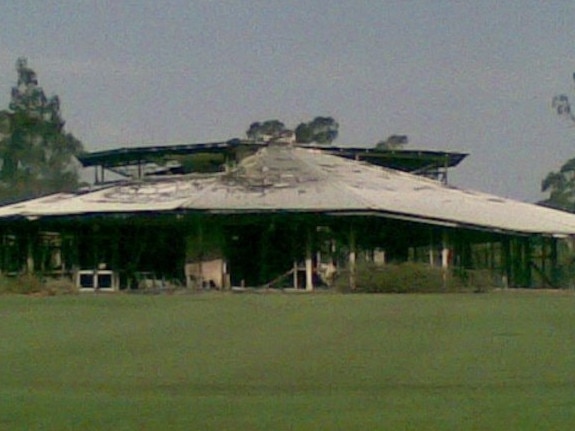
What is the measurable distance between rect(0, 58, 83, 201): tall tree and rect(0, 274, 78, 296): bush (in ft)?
143

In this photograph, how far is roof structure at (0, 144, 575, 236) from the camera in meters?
36.0

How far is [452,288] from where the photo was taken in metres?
33.5

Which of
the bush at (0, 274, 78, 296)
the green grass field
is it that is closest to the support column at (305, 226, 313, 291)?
the bush at (0, 274, 78, 296)

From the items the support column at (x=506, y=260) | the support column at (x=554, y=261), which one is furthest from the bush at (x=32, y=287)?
the support column at (x=554, y=261)

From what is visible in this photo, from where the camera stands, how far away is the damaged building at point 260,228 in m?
36.5

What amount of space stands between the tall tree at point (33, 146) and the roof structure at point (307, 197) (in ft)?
126

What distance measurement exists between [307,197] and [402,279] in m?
5.67

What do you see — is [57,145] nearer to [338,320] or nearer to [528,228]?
[528,228]

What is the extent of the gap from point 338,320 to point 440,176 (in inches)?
1192

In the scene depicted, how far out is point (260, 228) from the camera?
38625 mm

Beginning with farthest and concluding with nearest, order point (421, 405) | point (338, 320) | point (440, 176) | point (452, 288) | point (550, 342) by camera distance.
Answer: point (440, 176)
point (452, 288)
point (338, 320)
point (550, 342)
point (421, 405)

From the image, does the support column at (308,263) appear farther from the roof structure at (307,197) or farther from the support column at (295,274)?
the roof structure at (307,197)

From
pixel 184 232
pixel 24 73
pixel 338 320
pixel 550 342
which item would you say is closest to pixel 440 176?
pixel 184 232

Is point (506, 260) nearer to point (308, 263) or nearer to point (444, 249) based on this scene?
point (444, 249)
